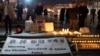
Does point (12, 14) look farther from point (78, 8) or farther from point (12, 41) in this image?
point (12, 41)

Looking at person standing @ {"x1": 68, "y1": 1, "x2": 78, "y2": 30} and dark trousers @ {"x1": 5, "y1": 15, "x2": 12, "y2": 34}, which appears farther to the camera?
person standing @ {"x1": 68, "y1": 1, "x2": 78, "y2": 30}

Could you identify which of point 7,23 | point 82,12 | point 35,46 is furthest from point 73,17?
point 35,46

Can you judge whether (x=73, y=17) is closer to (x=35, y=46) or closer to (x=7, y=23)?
(x=7, y=23)

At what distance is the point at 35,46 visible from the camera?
289 inches

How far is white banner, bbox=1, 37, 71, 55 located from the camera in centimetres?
727

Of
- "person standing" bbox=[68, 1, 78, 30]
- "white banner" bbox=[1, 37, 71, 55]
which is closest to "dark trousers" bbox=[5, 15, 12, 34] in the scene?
"person standing" bbox=[68, 1, 78, 30]

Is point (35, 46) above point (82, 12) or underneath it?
above

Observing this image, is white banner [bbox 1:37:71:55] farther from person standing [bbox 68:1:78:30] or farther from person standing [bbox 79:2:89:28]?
person standing [bbox 68:1:78:30]

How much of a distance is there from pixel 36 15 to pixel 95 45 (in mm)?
A: 10304

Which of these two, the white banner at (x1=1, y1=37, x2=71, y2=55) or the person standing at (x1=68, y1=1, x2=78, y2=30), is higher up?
the white banner at (x1=1, y1=37, x2=71, y2=55)

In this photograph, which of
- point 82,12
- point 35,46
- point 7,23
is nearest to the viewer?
point 35,46

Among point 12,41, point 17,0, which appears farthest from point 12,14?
point 17,0

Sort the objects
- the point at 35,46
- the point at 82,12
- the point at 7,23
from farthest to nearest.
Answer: the point at 82,12 < the point at 7,23 < the point at 35,46

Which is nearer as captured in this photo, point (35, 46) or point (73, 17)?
point (35, 46)
